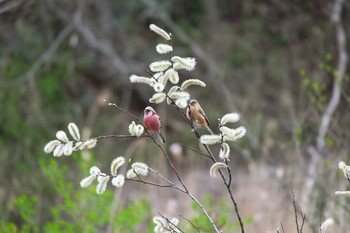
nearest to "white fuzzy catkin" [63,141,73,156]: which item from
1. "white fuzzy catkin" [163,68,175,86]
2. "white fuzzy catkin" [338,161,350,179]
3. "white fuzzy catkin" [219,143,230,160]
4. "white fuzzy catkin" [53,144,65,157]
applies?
"white fuzzy catkin" [53,144,65,157]

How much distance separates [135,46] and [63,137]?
9301mm

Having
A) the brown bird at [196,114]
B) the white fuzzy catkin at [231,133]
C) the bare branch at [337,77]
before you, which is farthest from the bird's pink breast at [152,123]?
the bare branch at [337,77]

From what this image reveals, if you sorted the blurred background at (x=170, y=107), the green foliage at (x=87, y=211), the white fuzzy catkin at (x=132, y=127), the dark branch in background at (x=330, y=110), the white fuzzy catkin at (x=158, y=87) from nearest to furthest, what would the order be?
the white fuzzy catkin at (x=158, y=87), the white fuzzy catkin at (x=132, y=127), the green foliage at (x=87, y=211), the dark branch in background at (x=330, y=110), the blurred background at (x=170, y=107)

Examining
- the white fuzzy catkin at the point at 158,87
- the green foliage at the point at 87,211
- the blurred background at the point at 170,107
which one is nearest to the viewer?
the white fuzzy catkin at the point at 158,87

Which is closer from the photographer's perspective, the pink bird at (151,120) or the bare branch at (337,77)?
the pink bird at (151,120)

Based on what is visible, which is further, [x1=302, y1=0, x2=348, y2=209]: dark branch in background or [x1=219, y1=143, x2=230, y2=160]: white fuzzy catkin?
[x1=302, y1=0, x2=348, y2=209]: dark branch in background

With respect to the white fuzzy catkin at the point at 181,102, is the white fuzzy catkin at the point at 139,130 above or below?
below

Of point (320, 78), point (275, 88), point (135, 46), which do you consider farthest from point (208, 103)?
point (320, 78)

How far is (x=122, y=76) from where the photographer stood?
926cm

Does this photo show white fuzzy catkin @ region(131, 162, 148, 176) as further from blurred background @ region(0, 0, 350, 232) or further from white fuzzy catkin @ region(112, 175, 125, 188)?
blurred background @ region(0, 0, 350, 232)

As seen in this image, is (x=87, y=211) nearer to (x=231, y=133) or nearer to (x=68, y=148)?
(x=68, y=148)

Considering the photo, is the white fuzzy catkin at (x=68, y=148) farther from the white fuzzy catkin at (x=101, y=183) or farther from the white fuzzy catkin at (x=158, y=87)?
the white fuzzy catkin at (x=158, y=87)

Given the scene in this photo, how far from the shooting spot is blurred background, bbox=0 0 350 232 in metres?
5.36

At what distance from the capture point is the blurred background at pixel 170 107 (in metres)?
5.36
